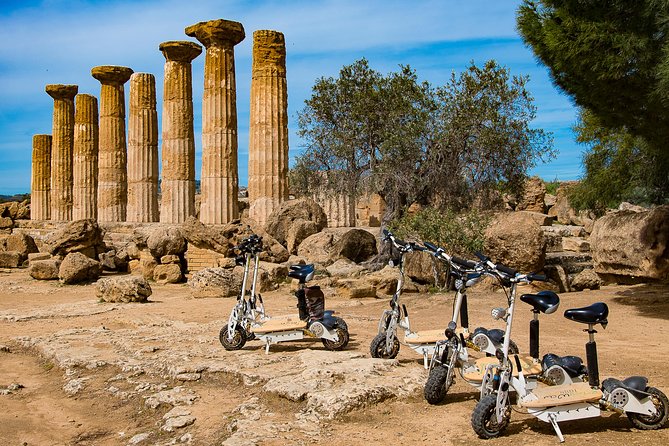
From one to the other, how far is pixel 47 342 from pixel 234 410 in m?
4.97

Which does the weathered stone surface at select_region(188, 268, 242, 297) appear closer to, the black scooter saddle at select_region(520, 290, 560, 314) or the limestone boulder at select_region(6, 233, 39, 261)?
the black scooter saddle at select_region(520, 290, 560, 314)

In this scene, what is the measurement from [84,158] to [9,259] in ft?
29.0

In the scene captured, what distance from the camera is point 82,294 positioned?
18.7m

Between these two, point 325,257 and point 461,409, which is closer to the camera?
point 461,409

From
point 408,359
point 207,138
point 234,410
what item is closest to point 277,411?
point 234,410

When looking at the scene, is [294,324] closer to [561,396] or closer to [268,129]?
[561,396]

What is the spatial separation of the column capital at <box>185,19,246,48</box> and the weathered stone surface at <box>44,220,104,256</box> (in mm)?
6864

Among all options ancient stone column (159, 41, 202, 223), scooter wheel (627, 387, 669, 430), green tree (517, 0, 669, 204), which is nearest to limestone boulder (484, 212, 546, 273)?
green tree (517, 0, 669, 204)

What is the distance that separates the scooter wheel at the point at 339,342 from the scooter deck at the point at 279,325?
0.36 m

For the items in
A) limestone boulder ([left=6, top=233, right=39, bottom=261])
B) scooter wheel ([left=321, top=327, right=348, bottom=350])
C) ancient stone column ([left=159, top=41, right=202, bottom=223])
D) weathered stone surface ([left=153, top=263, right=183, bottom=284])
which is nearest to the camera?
scooter wheel ([left=321, top=327, right=348, bottom=350])

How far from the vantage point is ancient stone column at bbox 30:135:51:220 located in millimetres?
38719

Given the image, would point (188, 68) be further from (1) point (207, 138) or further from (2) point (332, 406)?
(2) point (332, 406)

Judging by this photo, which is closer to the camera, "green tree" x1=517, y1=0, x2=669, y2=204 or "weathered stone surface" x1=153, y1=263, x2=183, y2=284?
"green tree" x1=517, y1=0, x2=669, y2=204

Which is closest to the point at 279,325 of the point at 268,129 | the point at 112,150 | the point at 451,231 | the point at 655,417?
the point at 655,417
